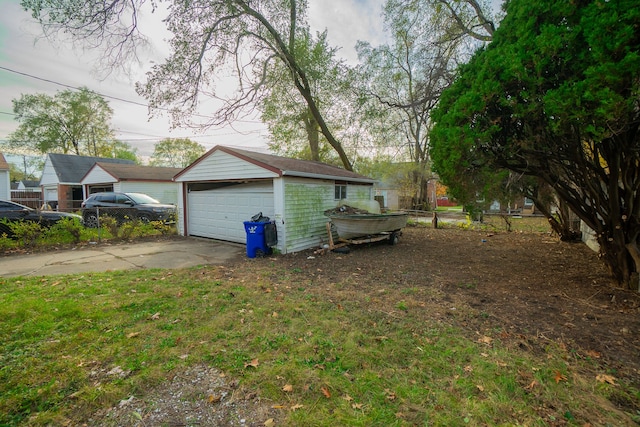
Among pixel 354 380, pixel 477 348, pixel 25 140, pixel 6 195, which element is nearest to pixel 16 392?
pixel 354 380

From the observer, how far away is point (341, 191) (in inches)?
429

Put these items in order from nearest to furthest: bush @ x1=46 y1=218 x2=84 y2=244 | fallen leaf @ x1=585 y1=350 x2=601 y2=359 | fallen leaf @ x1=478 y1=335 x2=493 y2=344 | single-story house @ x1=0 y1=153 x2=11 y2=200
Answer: fallen leaf @ x1=585 y1=350 x2=601 y2=359
fallen leaf @ x1=478 y1=335 x2=493 y2=344
bush @ x1=46 y1=218 x2=84 y2=244
single-story house @ x1=0 y1=153 x2=11 y2=200

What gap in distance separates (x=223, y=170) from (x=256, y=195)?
4.71ft

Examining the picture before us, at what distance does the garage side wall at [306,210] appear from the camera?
843 centimetres

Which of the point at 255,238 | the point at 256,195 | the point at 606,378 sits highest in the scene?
the point at 256,195

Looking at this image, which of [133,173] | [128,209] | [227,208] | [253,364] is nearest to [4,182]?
[133,173]

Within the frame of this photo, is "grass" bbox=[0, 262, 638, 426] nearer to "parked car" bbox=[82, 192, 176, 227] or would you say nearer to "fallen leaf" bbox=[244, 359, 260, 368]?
"fallen leaf" bbox=[244, 359, 260, 368]

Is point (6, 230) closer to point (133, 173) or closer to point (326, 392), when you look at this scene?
point (326, 392)

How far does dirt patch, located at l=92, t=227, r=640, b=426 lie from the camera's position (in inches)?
95.4

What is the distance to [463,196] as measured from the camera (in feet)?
18.1

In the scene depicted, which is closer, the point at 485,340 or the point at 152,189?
the point at 485,340

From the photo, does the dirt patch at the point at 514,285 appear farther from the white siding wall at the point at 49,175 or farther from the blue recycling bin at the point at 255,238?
the white siding wall at the point at 49,175

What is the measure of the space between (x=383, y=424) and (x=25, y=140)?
150 ft

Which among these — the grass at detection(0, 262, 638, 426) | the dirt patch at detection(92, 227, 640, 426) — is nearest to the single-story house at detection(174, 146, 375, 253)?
the dirt patch at detection(92, 227, 640, 426)
